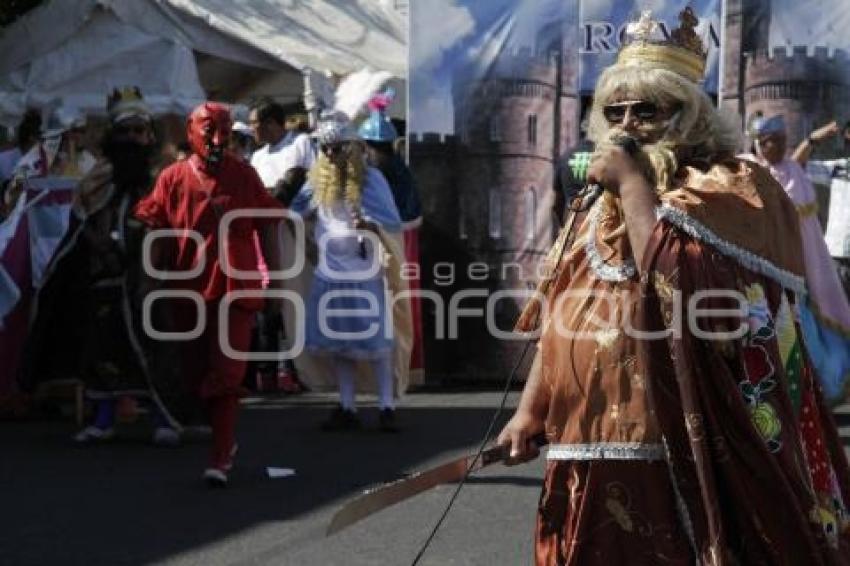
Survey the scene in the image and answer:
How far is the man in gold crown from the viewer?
3.69m

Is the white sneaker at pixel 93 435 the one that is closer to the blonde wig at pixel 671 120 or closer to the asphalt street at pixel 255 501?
the asphalt street at pixel 255 501

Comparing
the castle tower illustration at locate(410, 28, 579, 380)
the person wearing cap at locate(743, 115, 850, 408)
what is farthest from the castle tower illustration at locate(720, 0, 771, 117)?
the person wearing cap at locate(743, 115, 850, 408)

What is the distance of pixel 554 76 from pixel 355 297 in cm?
229

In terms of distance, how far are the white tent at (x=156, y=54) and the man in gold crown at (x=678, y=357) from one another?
11.2 meters

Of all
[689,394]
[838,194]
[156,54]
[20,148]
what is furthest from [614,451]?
[156,54]

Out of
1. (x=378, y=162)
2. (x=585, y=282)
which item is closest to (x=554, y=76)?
(x=378, y=162)

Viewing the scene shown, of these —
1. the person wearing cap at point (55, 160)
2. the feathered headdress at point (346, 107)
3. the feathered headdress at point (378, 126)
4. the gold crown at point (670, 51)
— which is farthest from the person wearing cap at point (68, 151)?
the gold crown at point (670, 51)

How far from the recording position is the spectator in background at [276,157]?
11242 mm

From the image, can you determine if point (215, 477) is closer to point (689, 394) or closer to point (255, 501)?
point (255, 501)

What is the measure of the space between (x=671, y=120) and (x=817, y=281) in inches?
233

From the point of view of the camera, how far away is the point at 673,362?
12.2ft

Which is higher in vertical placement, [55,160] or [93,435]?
[55,160]

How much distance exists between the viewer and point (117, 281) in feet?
30.7

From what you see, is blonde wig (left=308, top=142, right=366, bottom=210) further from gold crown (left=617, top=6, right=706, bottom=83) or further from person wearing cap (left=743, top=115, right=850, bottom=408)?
gold crown (left=617, top=6, right=706, bottom=83)
